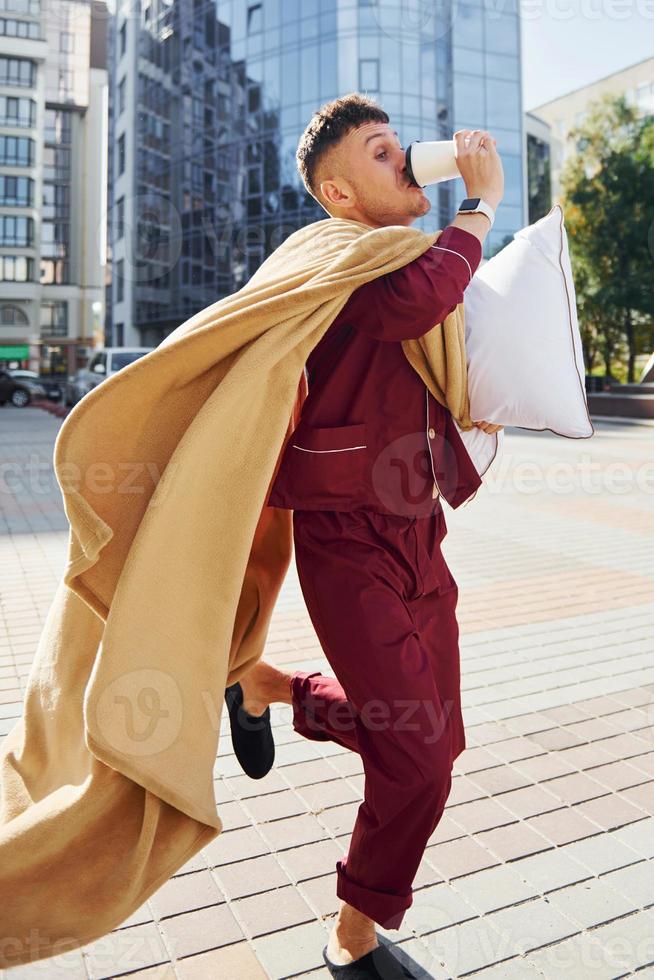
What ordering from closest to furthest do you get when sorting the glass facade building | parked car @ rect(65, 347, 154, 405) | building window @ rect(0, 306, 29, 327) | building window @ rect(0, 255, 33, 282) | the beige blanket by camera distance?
the beige blanket
parked car @ rect(65, 347, 154, 405)
the glass facade building
building window @ rect(0, 255, 33, 282)
building window @ rect(0, 306, 29, 327)

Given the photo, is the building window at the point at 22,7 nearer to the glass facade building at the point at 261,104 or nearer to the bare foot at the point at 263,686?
the glass facade building at the point at 261,104

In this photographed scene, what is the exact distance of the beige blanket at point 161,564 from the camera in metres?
2.04

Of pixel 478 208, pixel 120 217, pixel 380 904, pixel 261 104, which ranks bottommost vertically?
pixel 380 904

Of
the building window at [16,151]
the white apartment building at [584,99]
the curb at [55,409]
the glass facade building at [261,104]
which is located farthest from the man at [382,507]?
the building window at [16,151]

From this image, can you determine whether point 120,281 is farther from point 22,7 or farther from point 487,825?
point 487,825

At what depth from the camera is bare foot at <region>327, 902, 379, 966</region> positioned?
2201 mm

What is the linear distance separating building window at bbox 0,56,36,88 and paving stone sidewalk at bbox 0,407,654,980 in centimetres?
6976

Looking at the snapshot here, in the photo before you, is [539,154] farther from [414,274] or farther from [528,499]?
[414,274]

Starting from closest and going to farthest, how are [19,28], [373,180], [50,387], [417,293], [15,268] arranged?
[417,293], [373,180], [50,387], [19,28], [15,268]

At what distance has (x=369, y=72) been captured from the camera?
41.4 meters

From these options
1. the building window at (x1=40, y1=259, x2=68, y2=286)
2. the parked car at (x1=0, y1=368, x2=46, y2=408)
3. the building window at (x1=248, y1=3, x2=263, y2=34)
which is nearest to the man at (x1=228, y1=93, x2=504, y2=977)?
the parked car at (x1=0, y1=368, x2=46, y2=408)

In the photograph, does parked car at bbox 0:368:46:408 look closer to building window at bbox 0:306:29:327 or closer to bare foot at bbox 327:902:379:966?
bare foot at bbox 327:902:379:966

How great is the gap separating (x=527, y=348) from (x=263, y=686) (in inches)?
49.2

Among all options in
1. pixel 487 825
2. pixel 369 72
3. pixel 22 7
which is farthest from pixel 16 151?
pixel 487 825
